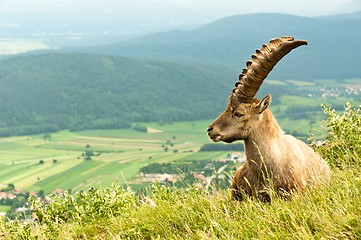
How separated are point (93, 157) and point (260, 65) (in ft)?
403

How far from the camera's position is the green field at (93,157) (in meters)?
101

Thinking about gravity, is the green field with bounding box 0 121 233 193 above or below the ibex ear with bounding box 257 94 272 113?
below

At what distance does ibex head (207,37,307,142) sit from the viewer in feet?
27.3

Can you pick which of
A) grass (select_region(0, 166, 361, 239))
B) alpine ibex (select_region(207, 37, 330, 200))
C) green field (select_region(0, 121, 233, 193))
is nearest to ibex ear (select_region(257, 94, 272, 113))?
alpine ibex (select_region(207, 37, 330, 200))

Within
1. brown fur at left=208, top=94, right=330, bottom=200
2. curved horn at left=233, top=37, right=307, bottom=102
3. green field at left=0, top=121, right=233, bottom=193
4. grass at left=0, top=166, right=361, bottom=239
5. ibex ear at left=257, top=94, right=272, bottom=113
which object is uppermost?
curved horn at left=233, top=37, right=307, bottom=102

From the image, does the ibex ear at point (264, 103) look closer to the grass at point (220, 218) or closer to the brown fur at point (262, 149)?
the brown fur at point (262, 149)

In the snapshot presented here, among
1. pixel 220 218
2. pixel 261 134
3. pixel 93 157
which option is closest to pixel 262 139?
pixel 261 134

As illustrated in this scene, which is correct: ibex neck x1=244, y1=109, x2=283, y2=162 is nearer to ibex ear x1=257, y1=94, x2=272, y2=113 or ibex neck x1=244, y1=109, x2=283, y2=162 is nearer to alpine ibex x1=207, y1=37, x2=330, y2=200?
alpine ibex x1=207, y1=37, x2=330, y2=200

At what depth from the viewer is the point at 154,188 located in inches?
410

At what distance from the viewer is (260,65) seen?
831cm

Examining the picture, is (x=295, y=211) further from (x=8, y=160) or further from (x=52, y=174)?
(x=8, y=160)

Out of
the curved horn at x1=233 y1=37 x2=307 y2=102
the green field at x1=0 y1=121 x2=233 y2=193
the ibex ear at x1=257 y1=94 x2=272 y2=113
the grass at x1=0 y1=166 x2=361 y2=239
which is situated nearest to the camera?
the grass at x1=0 y1=166 x2=361 y2=239

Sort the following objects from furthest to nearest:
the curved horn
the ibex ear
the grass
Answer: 1. the curved horn
2. the ibex ear
3. the grass

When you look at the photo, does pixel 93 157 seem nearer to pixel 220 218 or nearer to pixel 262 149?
pixel 262 149
